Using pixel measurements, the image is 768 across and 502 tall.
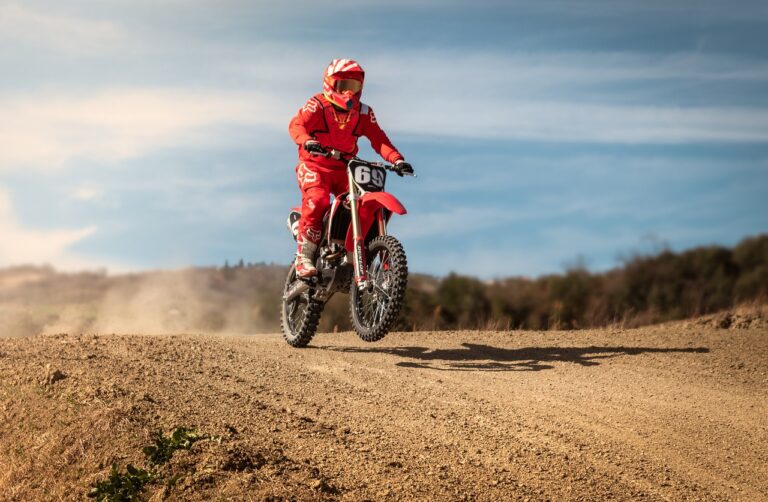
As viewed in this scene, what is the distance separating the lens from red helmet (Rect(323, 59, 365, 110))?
12.0 metres

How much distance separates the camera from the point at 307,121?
12.1 metres

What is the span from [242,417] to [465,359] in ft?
15.8

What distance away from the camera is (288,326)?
14008 millimetres

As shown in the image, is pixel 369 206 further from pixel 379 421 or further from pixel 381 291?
pixel 379 421

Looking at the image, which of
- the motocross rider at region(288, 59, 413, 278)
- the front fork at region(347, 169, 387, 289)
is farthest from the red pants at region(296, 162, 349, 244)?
the front fork at region(347, 169, 387, 289)

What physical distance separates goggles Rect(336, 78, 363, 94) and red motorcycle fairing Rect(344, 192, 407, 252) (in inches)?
65.3

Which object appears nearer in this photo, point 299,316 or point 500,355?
point 500,355

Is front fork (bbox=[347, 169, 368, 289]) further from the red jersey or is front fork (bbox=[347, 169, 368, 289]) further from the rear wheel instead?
the rear wheel

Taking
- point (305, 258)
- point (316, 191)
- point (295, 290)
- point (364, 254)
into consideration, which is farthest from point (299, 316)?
point (364, 254)

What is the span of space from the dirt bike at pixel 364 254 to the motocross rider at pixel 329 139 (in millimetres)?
196

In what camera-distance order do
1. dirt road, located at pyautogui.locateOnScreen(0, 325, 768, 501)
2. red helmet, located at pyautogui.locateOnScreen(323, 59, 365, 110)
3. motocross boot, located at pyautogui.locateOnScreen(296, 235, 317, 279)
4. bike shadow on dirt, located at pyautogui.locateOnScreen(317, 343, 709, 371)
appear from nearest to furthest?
1. dirt road, located at pyautogui.locateOnScreen(0, 325, 768, 501)
2. red helmet, located at pyautogui.locateOnScreen(323, 59, 365, 110)
3. bike shadow on dirt, located at pyautogui.locateOnScreen(317, 343, 709, 371)
4. motocross boot, located at pyautogui.locateOnScreen(296, 235, 317, 279)

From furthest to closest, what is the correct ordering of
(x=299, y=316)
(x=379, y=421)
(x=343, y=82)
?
1. (x=299, y=316)
2. (x=343, y=82)
3. (x=379, y=421)

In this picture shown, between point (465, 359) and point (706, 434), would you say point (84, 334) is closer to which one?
point (465, 359)

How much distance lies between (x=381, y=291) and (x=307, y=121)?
2.67 m
